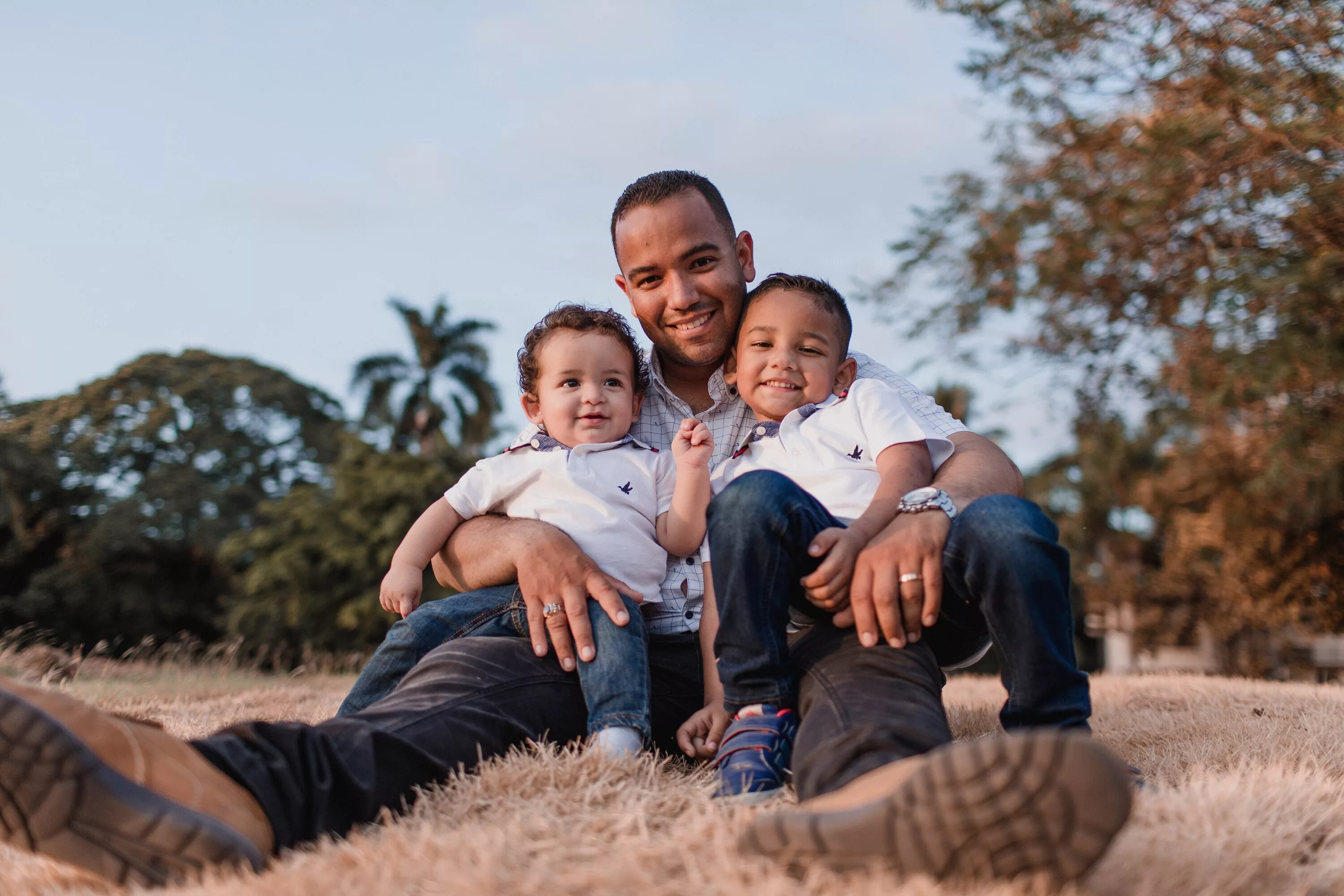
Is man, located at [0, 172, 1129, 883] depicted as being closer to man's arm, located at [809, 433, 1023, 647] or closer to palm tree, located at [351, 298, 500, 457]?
man's arm, located at [809, 433, 1023, 647]

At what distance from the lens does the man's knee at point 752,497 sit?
2.17m

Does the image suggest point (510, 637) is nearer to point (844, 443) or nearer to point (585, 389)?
point (585, 389)

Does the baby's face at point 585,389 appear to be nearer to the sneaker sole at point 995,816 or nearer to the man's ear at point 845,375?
the man's ear at point 845,375

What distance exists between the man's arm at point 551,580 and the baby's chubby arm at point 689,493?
0.20m

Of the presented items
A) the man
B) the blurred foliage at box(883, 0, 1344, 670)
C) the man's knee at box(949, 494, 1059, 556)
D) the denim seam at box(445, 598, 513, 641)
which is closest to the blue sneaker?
the man

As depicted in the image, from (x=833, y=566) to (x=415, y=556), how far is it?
1.33 meters

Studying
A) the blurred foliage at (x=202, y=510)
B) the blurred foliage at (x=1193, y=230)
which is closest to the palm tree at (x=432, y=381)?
the blurred foliage at (x=202, y=510)

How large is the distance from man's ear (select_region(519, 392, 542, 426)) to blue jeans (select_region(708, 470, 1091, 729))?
105cm

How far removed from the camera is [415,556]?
2.93 metres

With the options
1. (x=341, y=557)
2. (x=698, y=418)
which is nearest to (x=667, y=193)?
(x=698, y=418)

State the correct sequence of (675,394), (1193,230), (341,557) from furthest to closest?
1. (341,557)
2. (1193,230)
3. (675,394)

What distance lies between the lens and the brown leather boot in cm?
153

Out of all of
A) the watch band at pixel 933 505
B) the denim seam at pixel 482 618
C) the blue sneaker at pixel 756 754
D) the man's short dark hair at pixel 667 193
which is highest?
the man's short dark hair at pixel 667 193

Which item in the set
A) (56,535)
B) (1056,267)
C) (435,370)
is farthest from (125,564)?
(1056,267)
